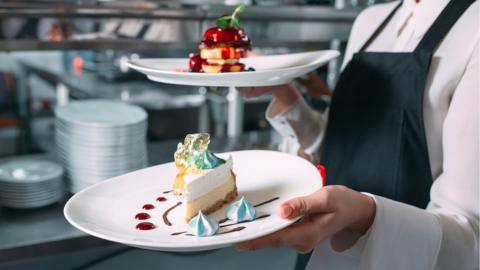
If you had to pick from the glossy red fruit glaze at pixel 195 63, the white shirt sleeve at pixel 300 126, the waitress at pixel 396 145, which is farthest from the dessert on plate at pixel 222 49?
the white shirt sleeve at pixel 300 126

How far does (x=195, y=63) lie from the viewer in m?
1.33

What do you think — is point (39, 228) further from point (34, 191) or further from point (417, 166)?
point (417, 166)

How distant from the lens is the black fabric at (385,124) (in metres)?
1.25

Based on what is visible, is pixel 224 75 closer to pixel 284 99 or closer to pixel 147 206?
pixel 147 206

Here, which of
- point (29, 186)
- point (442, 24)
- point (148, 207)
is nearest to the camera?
point (148, 207)

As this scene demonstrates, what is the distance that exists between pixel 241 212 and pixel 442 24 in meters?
0.71

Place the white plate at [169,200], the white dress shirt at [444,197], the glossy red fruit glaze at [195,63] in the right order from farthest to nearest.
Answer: the glossy red fruit glaze at [195,63]
the white dress shirt at [444,197]
the white plate at [169,200]

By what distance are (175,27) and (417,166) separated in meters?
0.92

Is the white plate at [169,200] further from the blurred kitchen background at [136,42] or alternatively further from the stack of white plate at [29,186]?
the stack of white plate at [29,186]

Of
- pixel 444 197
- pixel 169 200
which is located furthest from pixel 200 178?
pixel 444 197

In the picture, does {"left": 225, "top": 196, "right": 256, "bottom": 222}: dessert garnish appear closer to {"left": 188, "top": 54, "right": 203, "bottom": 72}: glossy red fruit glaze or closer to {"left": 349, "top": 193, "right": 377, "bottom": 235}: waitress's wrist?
{"left": 349, "top": 193, "right": 377, "bottom": 235}: waitress's wrist

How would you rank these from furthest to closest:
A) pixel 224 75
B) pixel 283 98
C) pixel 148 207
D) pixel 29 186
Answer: pixel 283 98
pixel 29 186
pixel 224 75
pixel 148 207

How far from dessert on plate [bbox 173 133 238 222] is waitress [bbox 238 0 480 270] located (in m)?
0.16

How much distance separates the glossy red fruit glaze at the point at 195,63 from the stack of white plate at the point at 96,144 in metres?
0.29
